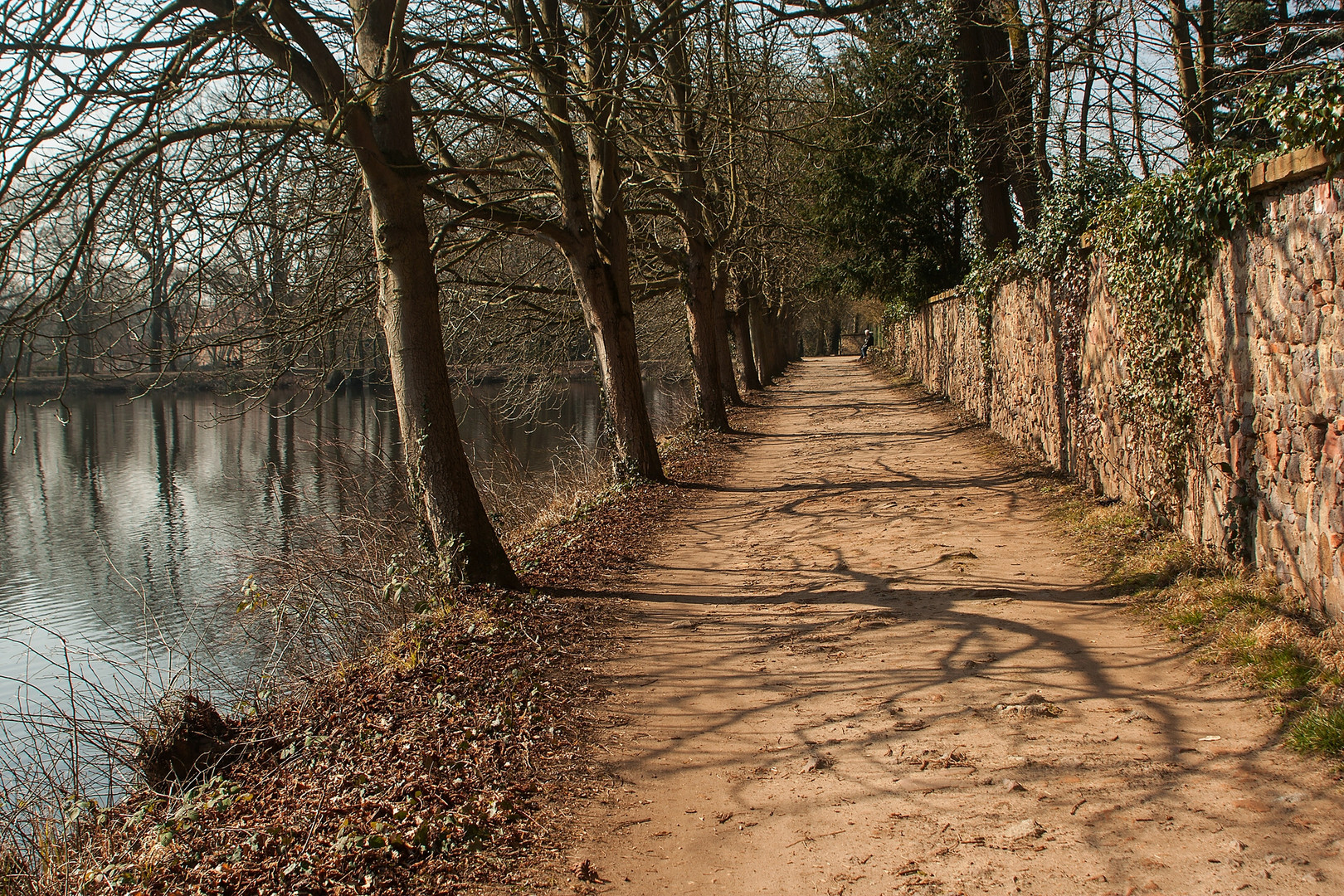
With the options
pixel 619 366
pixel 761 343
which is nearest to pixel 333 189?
pixel 619 366

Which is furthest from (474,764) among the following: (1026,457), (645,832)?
(1026,457)

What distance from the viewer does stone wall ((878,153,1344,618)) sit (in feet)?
15.0

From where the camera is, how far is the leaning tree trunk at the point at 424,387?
6688 mm

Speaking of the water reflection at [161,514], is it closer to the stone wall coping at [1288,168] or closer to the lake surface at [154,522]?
the lake surface at [154,522]

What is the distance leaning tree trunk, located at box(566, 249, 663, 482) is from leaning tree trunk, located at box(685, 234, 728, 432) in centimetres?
523

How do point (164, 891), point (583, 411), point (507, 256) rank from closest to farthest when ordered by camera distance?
point (164, 891) < point (507, 256) < point (583, 411)

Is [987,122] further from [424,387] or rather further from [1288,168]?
[424,387]

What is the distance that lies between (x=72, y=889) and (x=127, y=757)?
1998 mm

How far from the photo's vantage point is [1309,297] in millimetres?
4719

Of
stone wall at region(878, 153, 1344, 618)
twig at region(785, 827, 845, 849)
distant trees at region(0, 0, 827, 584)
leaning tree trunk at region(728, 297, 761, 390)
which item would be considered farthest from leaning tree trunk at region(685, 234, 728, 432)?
twig at region(785, 827, 845, 849)

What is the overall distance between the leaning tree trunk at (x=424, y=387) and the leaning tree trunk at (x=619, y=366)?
4.23 metres

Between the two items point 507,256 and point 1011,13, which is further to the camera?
point 507,256

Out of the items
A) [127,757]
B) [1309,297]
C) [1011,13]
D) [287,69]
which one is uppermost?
[1011,13]

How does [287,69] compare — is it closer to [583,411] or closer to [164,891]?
[164,891]
